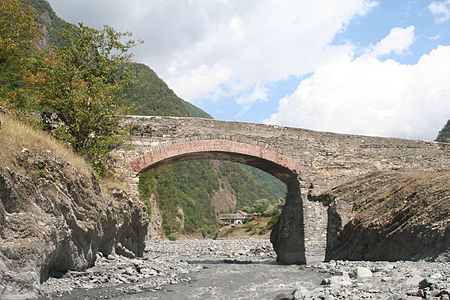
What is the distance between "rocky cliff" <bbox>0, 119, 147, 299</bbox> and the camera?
26.5ft

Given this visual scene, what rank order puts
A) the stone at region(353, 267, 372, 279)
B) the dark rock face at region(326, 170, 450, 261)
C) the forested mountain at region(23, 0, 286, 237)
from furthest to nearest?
the forested mountain at region(23, 0, 286, 237)
the dark rock face at region(326, 170, 450, 261)
the stone at region(353, 267, 372, 279)

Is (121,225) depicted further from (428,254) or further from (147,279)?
(428,254)

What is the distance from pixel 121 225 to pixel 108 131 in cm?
427

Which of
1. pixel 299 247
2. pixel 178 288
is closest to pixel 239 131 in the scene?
pixel 299 247

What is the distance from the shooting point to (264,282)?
1373cm

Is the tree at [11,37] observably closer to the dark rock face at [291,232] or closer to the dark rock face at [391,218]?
the dark rock face at [291,232]

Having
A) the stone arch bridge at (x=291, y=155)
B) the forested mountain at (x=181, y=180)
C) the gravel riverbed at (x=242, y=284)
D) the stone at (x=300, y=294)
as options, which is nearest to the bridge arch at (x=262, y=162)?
the stone arch bridge at (x=291, y=155)

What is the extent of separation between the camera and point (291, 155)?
23312 mm

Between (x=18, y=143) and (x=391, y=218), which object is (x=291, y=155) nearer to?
(x=391, y=218)

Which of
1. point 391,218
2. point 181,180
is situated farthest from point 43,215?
point 181,180

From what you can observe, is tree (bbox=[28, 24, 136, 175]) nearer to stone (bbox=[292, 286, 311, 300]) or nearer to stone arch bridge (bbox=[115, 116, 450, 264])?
stone arch bridge (bbox=[115, 116, 450, 264])

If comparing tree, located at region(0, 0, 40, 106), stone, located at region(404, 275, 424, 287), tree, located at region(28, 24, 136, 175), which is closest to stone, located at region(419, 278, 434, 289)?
stone, located at region(404, 275, 424, 287)

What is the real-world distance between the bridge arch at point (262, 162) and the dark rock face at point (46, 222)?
6.49 meters

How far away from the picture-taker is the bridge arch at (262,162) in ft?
70.1
